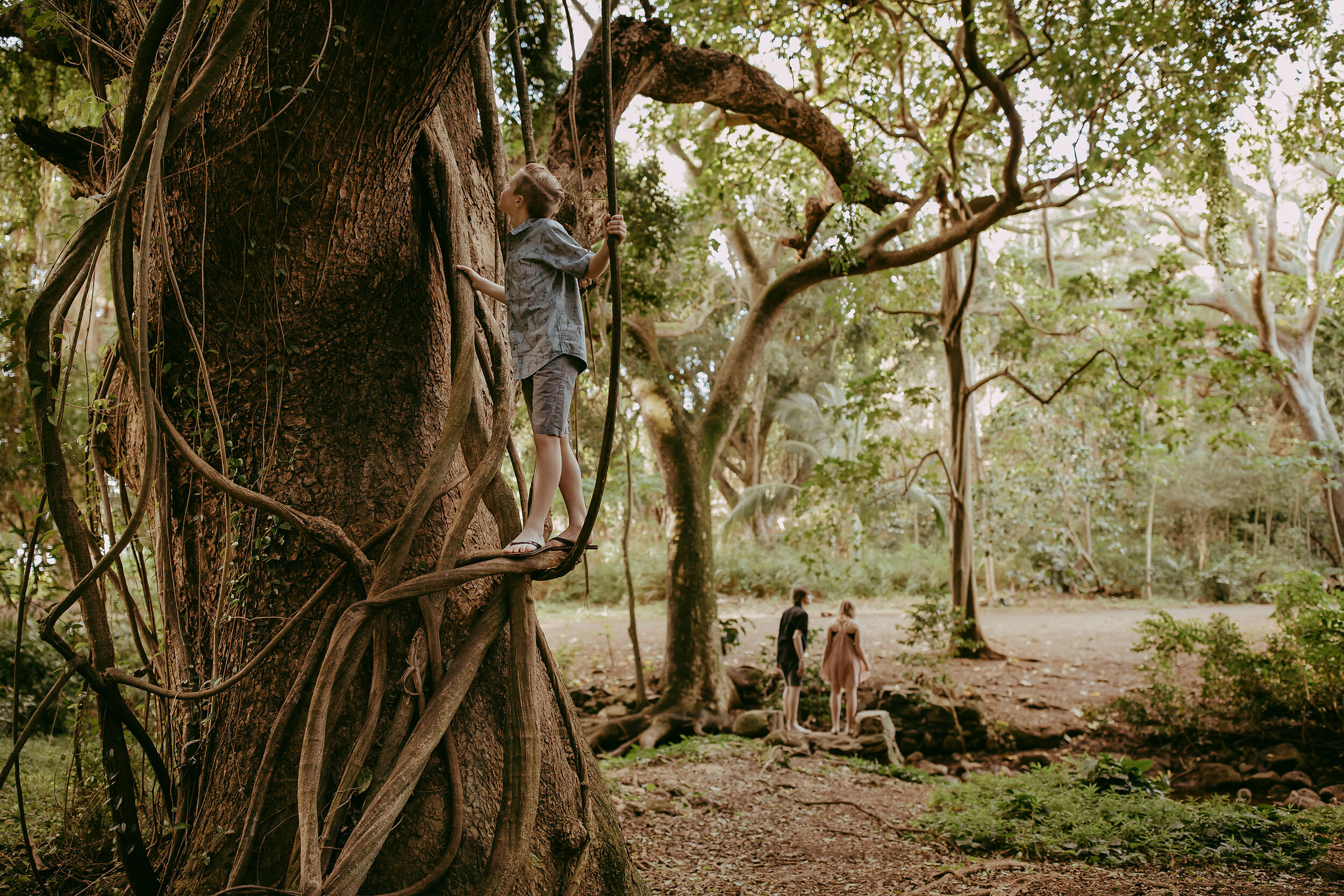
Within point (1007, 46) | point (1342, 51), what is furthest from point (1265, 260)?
point (1342, 51)

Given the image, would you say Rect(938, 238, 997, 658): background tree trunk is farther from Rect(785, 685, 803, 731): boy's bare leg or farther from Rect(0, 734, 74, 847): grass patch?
Rect(0, 734, 74, 847): grass patch

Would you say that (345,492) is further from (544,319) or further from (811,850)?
(811,850)

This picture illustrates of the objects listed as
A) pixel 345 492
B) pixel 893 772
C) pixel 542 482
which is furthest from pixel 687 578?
pixel 345 492

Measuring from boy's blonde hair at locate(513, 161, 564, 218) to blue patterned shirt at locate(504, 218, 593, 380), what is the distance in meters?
0.06

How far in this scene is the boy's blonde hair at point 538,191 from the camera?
2508mm

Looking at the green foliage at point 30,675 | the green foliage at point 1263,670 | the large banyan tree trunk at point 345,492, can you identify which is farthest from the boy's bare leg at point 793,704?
the green foliage at point 30,675

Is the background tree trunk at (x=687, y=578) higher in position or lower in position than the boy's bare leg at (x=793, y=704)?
higher

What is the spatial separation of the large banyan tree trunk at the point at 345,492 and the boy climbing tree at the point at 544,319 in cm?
12

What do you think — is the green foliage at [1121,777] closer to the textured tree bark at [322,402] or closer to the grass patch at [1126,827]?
the grass patch at [1126,827]

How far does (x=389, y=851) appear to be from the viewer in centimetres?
216

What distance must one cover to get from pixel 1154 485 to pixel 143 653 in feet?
56.8

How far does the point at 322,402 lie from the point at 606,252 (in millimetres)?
972

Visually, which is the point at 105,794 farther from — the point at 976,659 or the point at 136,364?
the point at 976,659

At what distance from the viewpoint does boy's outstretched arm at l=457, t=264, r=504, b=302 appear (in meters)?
2.47
